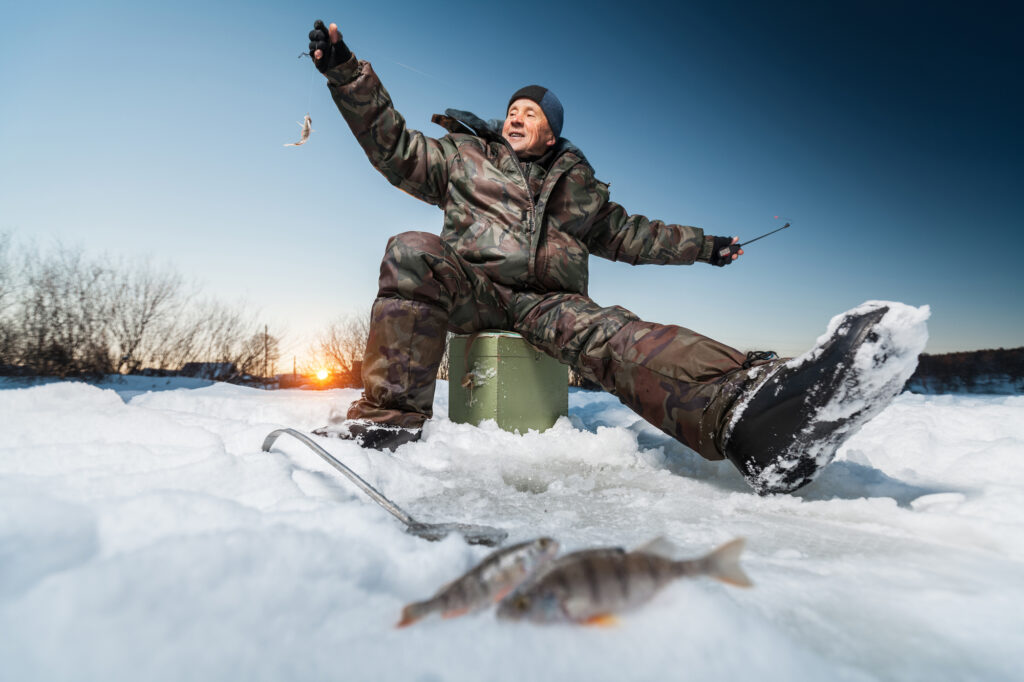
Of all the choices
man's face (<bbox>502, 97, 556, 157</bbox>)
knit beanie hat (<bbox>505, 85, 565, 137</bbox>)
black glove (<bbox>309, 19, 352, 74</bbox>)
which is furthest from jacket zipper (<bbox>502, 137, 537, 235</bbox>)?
black glove (<bbox>309, 19, 352, 74</bbox>)

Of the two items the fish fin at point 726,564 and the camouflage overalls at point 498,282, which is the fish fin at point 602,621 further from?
the camouflage overalls at point 498,282

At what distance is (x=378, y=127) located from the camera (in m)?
2.35

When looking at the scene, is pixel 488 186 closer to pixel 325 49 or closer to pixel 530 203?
pixel 530 203

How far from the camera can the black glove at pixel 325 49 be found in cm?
207

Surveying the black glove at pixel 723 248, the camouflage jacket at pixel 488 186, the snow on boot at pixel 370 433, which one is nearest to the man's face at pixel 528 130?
the camouflage jacket at pixel 488 186

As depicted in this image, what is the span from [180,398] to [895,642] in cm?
364

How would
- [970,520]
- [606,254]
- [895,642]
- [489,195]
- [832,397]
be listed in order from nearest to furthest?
1. [895,642]
2. [970,520]
3. [832,397]
4. [489,195]
5. [606,254]

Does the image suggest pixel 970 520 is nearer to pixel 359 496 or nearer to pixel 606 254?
pixel 359 496

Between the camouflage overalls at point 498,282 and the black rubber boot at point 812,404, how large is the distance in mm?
132

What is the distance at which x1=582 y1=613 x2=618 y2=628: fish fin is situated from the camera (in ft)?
1.79

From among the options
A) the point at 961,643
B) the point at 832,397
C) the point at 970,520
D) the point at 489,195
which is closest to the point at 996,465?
the point at 970,520

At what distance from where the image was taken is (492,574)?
0.57 m

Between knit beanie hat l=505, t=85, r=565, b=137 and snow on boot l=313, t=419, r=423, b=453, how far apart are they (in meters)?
1.90

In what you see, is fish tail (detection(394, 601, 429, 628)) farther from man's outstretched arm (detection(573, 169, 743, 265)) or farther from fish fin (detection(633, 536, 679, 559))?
man's outstretched arm (detection(573, 169, 743, 265))
